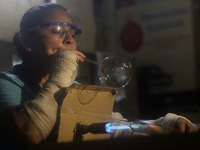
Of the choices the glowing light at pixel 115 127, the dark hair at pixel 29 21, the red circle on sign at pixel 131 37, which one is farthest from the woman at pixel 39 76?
the red circle on sign at pixel 131 37

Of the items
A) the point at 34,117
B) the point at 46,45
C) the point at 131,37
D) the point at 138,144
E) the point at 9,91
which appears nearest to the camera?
the point at 138,144

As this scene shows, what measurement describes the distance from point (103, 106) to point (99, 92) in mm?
62

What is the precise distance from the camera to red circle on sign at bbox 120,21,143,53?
1308mm

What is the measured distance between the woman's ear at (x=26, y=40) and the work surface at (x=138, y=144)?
53cm

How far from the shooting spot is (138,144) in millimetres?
474

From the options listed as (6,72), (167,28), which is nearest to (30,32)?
(6,72)

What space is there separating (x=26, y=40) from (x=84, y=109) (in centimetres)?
40

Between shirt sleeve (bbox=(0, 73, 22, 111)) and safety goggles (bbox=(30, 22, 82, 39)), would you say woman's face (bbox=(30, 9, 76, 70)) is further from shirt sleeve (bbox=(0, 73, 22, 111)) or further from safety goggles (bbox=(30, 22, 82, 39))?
shirt sleeve (bbox=(0, 73, 22, 111))

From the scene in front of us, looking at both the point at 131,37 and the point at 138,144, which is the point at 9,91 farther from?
the point at 131,37

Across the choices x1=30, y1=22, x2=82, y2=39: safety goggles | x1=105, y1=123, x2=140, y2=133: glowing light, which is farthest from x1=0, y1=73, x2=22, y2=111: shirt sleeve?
x1=105, y1=123, x2=140, y2=133: glowing light

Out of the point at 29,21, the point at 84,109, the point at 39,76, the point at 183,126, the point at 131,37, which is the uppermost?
the point at 29,21

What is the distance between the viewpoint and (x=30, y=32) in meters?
0.86

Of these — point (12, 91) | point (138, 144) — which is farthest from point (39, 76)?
point (138, 144)

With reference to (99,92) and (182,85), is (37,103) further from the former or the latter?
(182,85)
